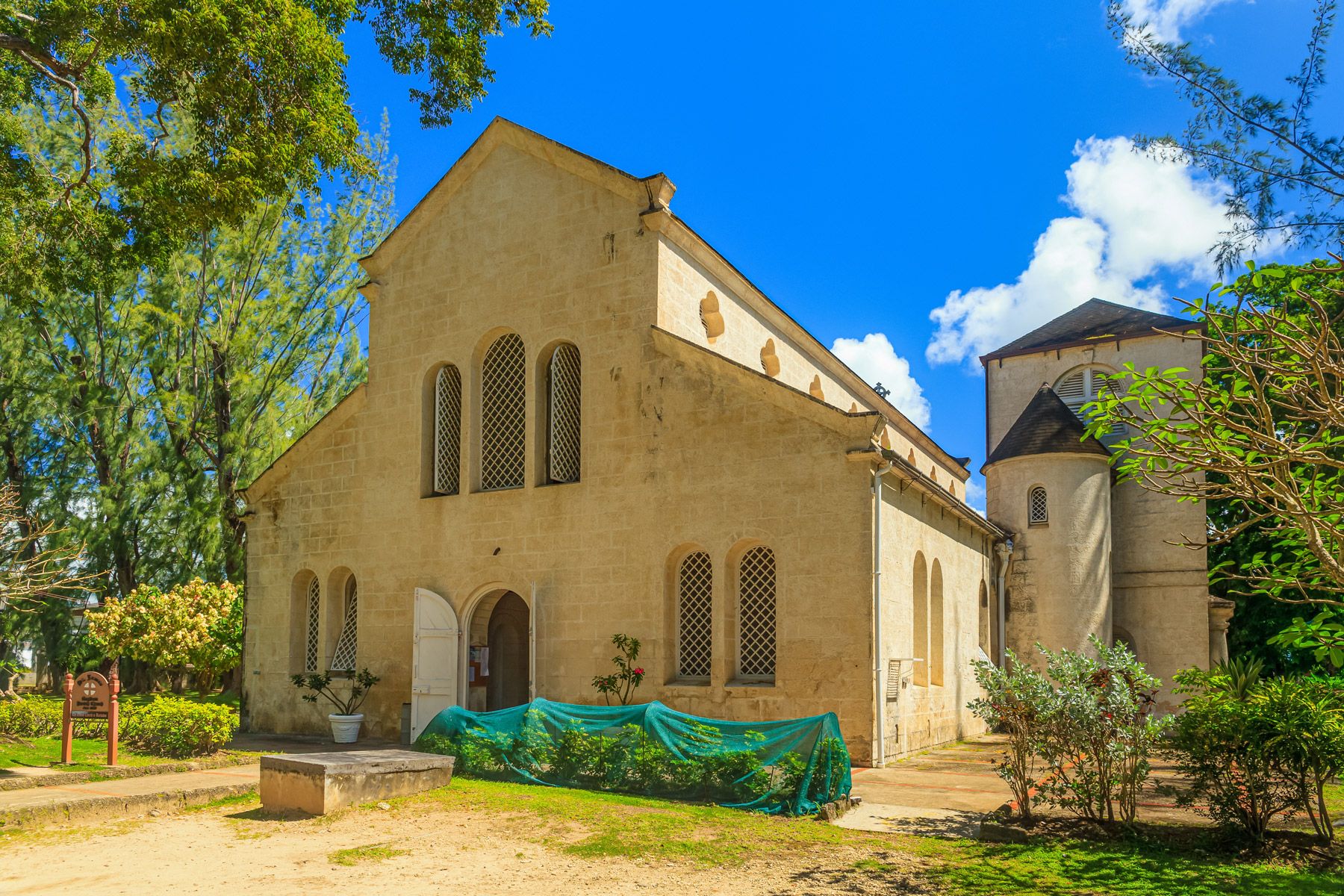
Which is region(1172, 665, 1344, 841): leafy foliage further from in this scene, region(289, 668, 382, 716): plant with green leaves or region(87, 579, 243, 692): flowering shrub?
region(87, 579, 243, 692): flowering shrub

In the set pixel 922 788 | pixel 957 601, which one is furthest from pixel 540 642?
pixel 957 601

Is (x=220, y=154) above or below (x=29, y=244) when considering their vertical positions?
above

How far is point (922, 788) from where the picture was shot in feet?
43.0

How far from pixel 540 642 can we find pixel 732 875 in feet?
31.5

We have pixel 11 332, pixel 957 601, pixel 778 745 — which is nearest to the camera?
pixel 778 745

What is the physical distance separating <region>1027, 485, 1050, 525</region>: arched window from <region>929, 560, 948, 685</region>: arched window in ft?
20.4

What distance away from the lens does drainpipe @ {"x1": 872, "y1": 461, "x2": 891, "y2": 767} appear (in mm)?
14859

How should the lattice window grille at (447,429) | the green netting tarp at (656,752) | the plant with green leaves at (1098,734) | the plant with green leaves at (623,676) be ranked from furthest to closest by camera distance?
the lattice window grille at (447,429) < the plant with green leaves at (623,676) < the green netting tarp at (656,752) < the plant with green leaves at (1098,734)

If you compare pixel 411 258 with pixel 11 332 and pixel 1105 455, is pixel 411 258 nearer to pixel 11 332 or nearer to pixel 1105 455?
pixel 11 332

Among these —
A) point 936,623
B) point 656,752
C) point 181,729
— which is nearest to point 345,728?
point 181,729

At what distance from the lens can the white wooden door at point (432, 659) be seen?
18.2 m

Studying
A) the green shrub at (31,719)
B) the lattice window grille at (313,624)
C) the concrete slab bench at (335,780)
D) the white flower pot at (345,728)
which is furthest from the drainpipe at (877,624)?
the green shrub at (31,719)

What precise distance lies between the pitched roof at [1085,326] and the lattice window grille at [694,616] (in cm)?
1711

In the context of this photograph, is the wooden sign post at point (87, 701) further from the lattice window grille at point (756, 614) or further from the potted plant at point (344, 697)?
the lattice window grille at point (756, 614)
